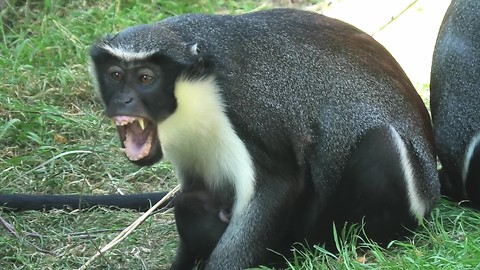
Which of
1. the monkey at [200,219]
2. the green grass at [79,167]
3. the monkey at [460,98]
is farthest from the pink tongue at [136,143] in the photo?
the monkey at [460,98]

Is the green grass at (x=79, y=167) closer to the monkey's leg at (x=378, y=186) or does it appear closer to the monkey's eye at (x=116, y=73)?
the monkey's leg at (x=378, y=186)

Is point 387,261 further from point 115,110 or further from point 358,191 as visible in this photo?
point 115,110

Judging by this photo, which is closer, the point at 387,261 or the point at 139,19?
the point at 387,261

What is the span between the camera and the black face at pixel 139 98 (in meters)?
4.39

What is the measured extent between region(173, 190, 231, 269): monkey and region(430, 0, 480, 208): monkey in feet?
4.52

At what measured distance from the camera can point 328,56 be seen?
16.1 ft

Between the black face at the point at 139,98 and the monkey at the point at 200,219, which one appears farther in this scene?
the monkey at the point at 200,219

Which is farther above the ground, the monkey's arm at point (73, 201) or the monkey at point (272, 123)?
the monkey at point (272, 123)

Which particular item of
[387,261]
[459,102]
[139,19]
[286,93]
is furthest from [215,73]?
[139,19]

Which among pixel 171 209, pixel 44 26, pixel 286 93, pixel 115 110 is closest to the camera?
pixel 115 110

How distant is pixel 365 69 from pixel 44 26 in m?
4.06

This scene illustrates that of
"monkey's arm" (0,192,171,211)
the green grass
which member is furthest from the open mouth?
"monkey's arm" (0,192,171,211)

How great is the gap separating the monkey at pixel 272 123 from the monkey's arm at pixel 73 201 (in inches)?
31.1

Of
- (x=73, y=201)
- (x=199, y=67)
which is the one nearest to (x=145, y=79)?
(x=199, y=67)
